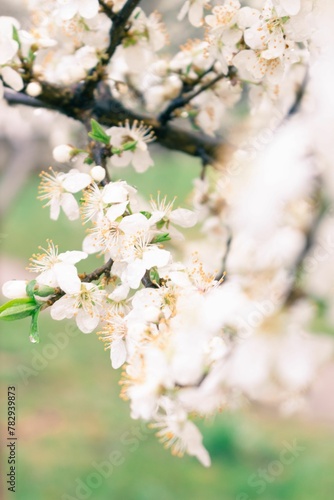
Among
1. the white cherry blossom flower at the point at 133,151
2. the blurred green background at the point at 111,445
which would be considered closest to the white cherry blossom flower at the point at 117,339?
the white cherry blossom flower at the point at 133,151

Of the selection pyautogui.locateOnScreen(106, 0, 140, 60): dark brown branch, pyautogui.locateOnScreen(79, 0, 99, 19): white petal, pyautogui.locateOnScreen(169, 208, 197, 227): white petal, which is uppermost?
pyautogui.locateOnScreen(79, 0, 99, 19): white petal

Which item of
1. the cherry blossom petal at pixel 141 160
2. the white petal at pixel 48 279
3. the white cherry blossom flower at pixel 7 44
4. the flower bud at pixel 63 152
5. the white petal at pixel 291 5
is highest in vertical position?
the white petal at pixel 291 5

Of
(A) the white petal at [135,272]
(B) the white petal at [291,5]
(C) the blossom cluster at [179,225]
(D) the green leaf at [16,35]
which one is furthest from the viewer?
(D) the green leaf at [16,35]

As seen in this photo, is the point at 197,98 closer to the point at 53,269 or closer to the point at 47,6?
the point at 47,6

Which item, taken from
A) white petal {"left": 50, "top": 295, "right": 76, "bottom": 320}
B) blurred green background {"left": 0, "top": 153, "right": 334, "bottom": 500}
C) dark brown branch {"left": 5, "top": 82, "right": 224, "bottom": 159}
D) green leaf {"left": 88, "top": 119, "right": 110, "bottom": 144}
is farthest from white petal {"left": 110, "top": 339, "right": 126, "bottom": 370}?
blurred green background {"left": 0, "top": 153, "right": 334, "bottom": 500}

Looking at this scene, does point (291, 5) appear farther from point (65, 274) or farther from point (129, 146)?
point (65, 274)

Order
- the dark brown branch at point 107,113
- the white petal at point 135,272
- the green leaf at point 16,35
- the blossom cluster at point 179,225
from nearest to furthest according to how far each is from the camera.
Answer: the blossom cluster at point 179,225 < the white petal at point 135,272 < the green leaf at point 16,35 < the dark brown branch at point 107,113

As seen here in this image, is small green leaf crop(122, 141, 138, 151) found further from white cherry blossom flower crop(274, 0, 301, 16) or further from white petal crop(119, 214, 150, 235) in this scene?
white cherry blossom flower crop(274, 0, 301, 16)

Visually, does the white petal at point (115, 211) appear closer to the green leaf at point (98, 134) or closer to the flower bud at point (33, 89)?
the green leaf at point (98, 134)
